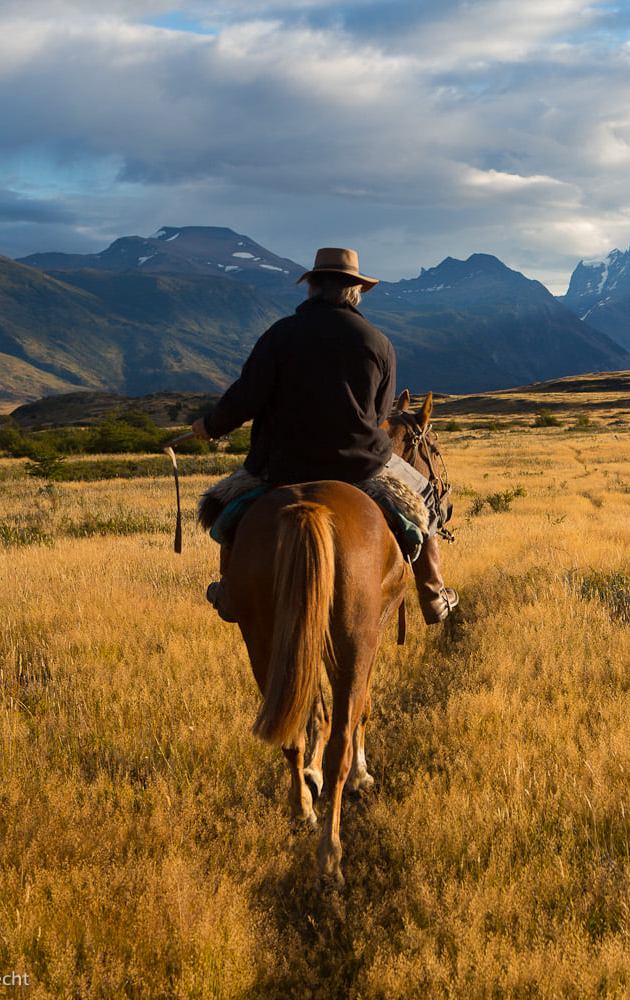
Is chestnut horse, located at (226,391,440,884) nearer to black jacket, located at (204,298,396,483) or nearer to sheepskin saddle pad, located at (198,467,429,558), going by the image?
sheepskin saddle pad, located at (198,467,429,558)

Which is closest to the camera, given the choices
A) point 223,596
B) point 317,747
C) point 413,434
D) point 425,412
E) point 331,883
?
point 331,883

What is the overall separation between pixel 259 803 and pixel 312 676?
1257mm

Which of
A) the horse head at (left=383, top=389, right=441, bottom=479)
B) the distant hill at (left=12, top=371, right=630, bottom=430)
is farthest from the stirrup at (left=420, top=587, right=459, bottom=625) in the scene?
the distant hill at (left=12, top=371, right=630, bottom=430)

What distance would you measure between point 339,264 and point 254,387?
0.92m

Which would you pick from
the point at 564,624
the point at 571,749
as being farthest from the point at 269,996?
the point at 564,624

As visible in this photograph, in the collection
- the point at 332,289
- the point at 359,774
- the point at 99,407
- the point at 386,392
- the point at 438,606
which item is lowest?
the point at 359,774

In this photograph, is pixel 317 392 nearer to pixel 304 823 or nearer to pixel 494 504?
pixel 304 823

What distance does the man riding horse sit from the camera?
3.96 meters

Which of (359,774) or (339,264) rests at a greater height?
(339,264)

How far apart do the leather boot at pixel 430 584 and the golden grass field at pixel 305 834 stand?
62cm

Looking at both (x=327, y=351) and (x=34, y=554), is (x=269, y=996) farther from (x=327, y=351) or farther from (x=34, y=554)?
(x=34, y=554)

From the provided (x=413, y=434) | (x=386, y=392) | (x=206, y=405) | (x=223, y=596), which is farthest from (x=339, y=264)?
(x=206, y=405)

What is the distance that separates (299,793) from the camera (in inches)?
157

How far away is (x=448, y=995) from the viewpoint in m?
2.74
